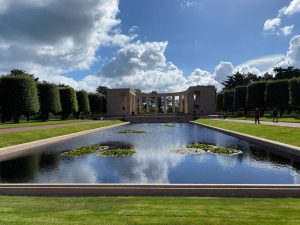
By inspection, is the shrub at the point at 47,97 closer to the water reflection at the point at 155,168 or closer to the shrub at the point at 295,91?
the water reflection at the point at 155,168

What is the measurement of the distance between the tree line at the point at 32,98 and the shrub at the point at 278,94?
39.1 m

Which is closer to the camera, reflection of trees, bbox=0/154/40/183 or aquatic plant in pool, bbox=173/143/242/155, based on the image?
reflection of trees, bbox=0/154/40/183

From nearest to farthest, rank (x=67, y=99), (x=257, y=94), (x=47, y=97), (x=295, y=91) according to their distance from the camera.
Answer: (x=295, y=91)
(x=47, y=97)
(x=67, y=99)
(x=257, y=94)

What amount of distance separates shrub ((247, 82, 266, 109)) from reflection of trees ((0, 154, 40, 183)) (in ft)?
182

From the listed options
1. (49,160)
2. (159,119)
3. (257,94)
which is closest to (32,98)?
(159,119)

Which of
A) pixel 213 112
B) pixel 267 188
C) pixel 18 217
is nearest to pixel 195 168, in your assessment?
pixel 267 188

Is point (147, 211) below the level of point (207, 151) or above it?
above

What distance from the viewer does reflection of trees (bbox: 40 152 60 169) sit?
15.2 meters

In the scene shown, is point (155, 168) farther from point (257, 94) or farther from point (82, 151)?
point (257, 94)

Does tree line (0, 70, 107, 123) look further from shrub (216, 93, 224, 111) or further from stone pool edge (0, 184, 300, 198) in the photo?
shrub (216, 93, 224, 111)

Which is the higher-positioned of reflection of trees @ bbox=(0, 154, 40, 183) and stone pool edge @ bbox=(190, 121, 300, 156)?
stone pool edge @ bbox=(190, 121, 300, 156)

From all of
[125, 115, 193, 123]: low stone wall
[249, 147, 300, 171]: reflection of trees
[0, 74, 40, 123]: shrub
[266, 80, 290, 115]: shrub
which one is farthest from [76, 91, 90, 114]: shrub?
[249, 147, 300, 171]: reflection of trees

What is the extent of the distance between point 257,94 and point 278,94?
21.7 feet

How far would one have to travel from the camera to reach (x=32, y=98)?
4856 cm
